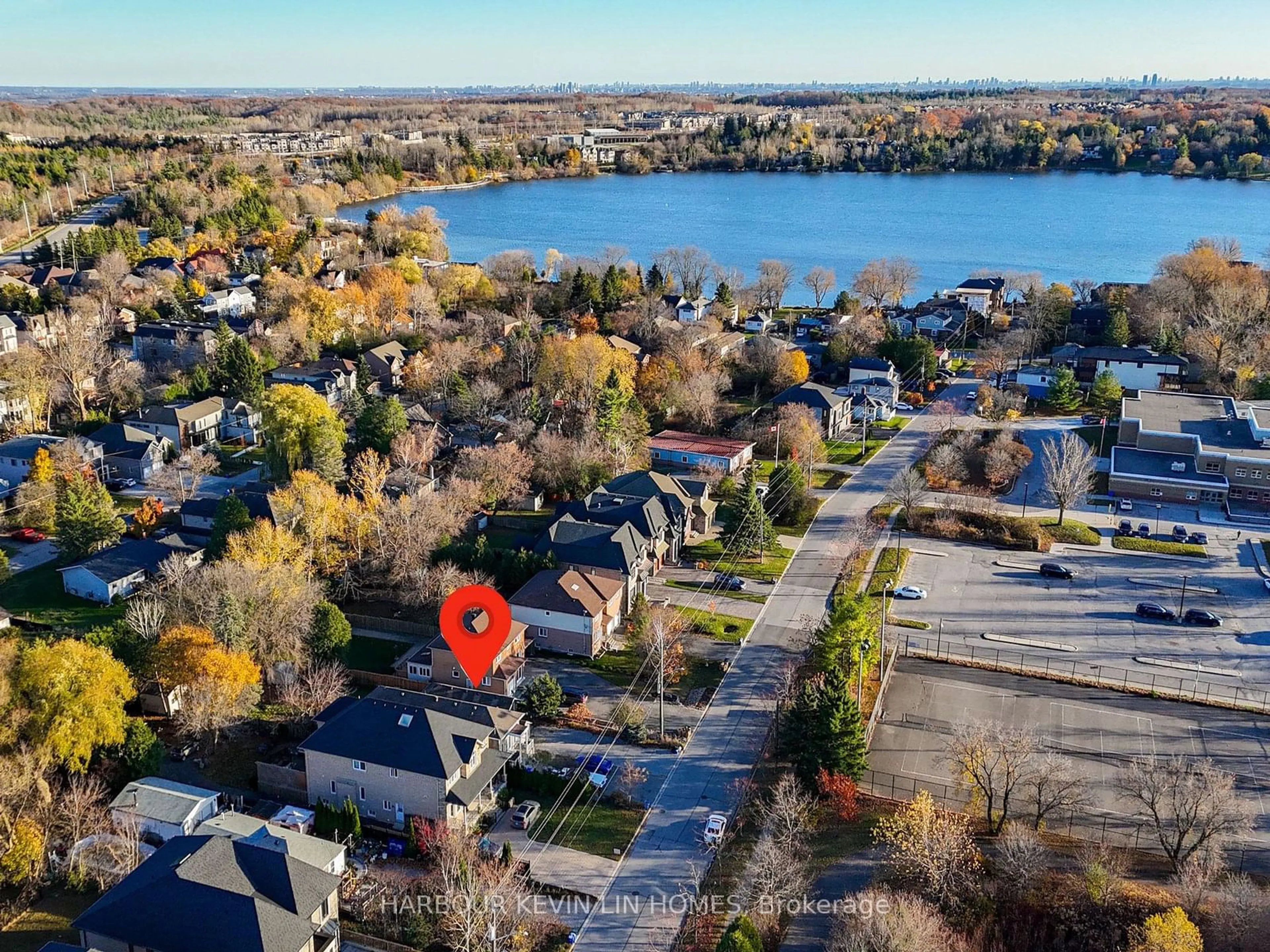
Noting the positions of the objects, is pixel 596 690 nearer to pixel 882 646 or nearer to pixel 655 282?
pixel 882 646

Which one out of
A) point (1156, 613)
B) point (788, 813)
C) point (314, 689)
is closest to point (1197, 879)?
point (788, 813)

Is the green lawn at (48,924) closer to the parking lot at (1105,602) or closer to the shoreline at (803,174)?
the parking lot at (1105,602)

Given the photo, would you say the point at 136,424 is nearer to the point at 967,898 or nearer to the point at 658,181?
the point at 967,898

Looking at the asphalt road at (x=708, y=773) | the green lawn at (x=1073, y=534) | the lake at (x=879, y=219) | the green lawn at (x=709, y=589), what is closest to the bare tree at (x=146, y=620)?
the asphalt road at (x=708, y=773)

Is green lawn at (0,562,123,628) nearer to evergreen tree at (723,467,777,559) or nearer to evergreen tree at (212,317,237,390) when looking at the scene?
evergreen tree at (212,317,237,390)

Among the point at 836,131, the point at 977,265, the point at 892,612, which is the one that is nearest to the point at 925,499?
the point at 892,612

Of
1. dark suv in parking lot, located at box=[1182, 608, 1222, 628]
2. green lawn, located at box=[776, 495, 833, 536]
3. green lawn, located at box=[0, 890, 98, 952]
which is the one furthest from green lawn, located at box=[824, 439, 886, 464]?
green lawn, located at box=[0, 890, 98, 952]

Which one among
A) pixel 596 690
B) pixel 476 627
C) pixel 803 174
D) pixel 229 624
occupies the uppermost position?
pixel 803 174
